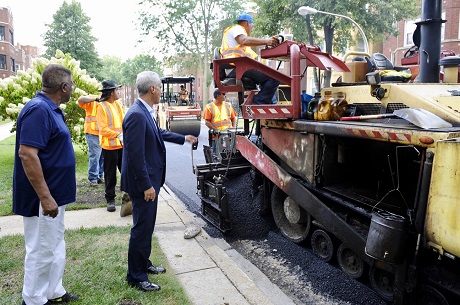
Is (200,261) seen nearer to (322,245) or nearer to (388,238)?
(322,245)

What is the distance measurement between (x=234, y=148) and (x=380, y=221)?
10.4ft

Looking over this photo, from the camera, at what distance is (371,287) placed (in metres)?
3.67

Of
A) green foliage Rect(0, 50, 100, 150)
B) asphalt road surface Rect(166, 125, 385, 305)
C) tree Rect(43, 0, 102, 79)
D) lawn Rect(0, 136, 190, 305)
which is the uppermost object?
tree Rect(43, 0, 102, 79)

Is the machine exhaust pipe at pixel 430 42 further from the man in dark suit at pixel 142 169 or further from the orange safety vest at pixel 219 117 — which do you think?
the orange safety vest at pixel 219 117

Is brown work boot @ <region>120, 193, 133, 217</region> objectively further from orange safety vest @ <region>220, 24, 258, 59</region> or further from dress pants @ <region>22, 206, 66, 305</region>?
dress pants @ <region>22, 206, 66, 305</region>

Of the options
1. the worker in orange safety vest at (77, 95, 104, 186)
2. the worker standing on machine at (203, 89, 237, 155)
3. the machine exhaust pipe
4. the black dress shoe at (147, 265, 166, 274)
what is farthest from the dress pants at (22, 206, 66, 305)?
the worker standing on machine at (203, 89, 237, 155)

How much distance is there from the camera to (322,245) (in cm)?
426

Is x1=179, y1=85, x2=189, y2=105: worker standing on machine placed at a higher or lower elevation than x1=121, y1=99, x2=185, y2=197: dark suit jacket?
higher

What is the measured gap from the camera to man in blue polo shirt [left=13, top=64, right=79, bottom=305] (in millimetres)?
2734

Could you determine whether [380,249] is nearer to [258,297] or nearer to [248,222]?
[258,297]

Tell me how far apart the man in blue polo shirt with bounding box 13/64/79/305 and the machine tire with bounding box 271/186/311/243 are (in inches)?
98.8

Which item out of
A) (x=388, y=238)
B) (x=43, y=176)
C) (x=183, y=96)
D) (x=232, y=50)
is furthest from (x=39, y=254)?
(x=183, y=96)

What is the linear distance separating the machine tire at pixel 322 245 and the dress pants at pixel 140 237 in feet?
5.74

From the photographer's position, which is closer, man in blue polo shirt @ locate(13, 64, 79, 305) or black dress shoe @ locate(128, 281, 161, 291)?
man in blue polo shirt @ locate(13, 64, 79, 305)
